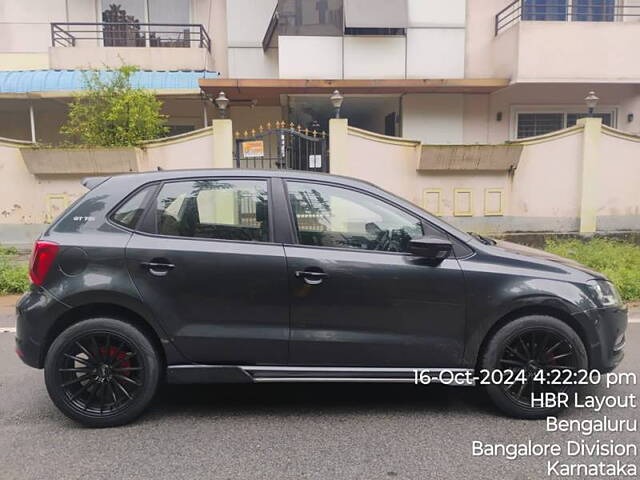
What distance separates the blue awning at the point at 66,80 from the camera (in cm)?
1249

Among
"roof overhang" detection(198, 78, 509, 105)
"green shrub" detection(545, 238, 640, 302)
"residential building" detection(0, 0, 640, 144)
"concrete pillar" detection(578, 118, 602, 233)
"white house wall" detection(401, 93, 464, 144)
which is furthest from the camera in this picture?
"white house wall" detection(401, 93, 464, 144)

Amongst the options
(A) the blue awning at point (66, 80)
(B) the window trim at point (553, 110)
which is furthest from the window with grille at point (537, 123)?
(A) the blue awning at point (66, 80)

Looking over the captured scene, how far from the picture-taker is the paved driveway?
301 centimetres

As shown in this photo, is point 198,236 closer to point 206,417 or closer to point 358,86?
point 206,417

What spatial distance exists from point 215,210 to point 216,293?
623 millimetres

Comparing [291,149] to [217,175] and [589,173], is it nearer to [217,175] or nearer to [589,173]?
[589,173]

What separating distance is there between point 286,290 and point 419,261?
90cm

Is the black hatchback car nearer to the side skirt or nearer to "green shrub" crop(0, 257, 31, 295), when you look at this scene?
the side skirt

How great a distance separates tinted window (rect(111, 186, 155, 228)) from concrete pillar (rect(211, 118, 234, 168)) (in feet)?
19.8

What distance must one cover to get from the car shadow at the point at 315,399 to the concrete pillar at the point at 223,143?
600 centimetres

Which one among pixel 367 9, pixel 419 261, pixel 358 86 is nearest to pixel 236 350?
pixel 419 261

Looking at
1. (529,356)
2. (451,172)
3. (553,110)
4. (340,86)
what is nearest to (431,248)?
(529,356)

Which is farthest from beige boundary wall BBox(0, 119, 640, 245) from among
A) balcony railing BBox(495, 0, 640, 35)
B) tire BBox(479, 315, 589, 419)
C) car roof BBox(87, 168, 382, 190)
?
tire BBox(479, 315, 589, 419)

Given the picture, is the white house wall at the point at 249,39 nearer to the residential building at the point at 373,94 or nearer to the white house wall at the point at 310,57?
the residential building at the point at 373,94
